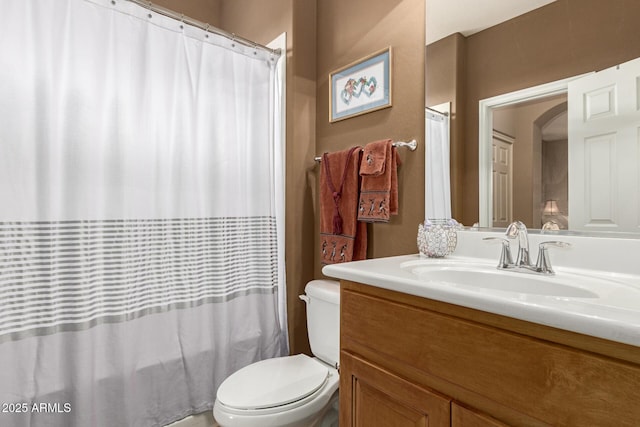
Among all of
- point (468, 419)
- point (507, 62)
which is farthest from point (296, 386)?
point (507, 62)

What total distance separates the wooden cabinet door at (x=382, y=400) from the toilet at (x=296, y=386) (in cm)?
27

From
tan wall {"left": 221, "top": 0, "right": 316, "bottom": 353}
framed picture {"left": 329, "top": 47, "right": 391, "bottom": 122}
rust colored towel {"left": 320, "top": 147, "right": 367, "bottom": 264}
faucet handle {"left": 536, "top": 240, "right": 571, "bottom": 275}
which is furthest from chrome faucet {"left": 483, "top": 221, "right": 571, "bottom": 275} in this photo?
tan wall {"left": 221, "top": 0, "right": 316, "bottom": 353}

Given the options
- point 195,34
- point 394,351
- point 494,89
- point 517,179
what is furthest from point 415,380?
point 195,34

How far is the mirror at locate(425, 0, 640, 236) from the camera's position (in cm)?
99

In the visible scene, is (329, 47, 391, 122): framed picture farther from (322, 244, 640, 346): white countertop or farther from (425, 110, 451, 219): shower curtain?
(322, 244, 640, 346): white countertop

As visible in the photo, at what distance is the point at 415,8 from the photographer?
142cm

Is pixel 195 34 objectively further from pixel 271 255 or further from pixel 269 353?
pixel 269 353

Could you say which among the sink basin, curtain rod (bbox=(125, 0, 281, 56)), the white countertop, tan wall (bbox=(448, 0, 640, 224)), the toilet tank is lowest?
the toilet tank

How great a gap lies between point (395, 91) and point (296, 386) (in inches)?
52.6

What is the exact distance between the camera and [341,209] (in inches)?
64.4

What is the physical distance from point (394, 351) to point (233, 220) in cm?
112

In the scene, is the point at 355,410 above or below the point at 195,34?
below

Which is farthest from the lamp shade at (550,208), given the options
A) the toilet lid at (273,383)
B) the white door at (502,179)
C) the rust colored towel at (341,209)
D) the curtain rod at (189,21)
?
the curtain rod at (189,21)

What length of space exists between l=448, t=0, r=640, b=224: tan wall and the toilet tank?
666 millimetres
